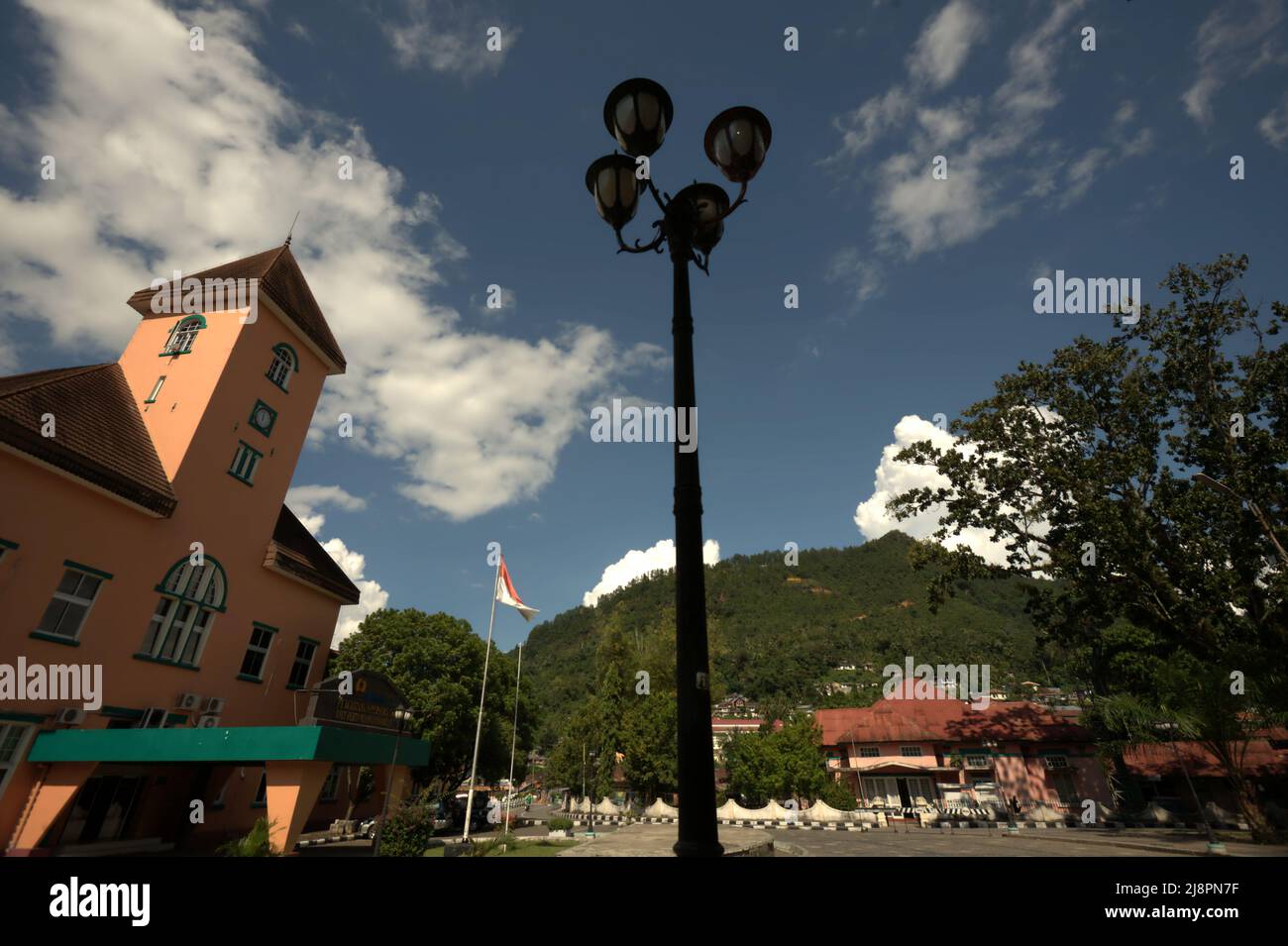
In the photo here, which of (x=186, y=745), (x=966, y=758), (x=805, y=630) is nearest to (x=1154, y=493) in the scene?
(x=966, y=758)

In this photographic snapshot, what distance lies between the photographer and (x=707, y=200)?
629 cm

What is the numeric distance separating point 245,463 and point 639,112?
19.1 m

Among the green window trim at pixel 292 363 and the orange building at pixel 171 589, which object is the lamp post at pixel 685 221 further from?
the green window trim at pixel 292 363

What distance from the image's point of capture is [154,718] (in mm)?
15961

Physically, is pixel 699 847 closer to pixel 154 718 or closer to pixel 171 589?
pixel 154 718

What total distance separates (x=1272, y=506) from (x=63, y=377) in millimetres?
37185

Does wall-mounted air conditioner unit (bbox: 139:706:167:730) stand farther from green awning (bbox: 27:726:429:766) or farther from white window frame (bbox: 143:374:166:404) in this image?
white window frame (bbox: 143:374:166:404)

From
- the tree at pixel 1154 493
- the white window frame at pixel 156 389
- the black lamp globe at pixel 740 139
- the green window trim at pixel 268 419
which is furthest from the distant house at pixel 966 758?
the white window frame at pixel 156 389

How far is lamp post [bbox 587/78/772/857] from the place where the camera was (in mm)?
4195

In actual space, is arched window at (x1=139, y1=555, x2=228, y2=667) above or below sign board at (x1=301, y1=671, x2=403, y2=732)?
above

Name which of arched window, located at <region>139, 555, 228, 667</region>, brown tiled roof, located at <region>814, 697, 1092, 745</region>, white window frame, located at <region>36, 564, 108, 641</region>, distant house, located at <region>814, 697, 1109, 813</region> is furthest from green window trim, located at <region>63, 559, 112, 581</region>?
brown tiled roof, located at <region>814, 697, 1092, 745</region>

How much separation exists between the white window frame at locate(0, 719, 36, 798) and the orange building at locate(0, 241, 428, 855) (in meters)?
0.04

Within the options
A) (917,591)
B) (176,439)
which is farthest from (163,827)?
(917,591)
